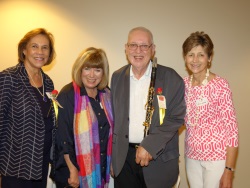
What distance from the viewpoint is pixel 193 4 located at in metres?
3.18

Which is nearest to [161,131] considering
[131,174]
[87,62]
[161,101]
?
[161,101]

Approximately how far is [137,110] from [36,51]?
114 cm

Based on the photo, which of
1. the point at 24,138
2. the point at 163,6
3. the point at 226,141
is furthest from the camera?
the point at 163,6

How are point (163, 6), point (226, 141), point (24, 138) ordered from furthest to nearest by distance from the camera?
point (163, 6)
point (226, 141)
point (24, 138)

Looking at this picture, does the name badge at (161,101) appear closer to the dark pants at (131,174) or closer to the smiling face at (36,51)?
the dark pants at (131,174)

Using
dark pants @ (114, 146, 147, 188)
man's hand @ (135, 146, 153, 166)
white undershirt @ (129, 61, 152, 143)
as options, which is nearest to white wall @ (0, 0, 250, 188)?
white undershirt @ (129, 61, 152, 143)

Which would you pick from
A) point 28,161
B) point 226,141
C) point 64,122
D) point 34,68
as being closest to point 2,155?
point 28,161

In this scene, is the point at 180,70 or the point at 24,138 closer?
the point at 24,138

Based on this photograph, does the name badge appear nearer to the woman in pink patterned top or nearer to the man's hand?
the woman in pink patterned top

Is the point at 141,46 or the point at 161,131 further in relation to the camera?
the point at 141,46

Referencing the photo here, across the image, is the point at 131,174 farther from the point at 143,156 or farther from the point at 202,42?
the point at 202,42

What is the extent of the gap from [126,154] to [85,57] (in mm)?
1031

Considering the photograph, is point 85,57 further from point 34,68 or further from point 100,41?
point 100,41

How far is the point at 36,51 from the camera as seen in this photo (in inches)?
88.1
